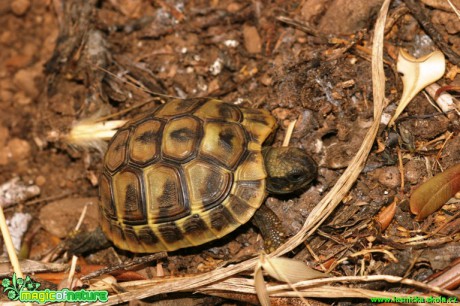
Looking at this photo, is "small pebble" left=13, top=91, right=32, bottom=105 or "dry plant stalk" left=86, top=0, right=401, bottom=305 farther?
"small pebble" left=13, top=91, right=32, bottom=105

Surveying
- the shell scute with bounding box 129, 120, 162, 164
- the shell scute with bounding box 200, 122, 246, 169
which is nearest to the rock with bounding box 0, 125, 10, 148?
the shell scute with bounding box 129, 120, 162, 164

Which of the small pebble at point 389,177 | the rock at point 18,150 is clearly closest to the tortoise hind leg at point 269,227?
the small pebble at point 389,177

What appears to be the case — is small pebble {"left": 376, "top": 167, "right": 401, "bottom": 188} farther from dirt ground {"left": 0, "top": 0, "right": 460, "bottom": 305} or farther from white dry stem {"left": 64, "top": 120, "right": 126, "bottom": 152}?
white dry stem {"left": 64, "top": 120, "right": 126, "bottom": 152}

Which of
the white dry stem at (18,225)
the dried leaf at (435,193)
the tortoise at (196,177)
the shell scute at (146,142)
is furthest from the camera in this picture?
the white dry stem at (18,225)

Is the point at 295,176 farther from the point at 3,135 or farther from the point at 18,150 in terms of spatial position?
the point at 3,135

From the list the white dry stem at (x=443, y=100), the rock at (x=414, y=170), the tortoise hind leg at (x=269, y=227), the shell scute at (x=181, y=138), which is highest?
the white dry stem at (x=443, y=100)

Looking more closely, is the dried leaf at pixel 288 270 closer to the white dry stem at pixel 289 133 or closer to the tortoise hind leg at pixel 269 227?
the tortoise hind leg at pixel 269 227
